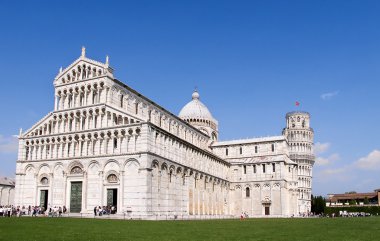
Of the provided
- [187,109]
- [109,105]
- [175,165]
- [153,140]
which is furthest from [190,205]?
[187,109]

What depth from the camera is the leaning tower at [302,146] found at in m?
118

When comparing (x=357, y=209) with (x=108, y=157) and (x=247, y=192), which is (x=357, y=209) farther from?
(x=108, y=157)

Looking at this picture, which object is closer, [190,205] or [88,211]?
[88,211]

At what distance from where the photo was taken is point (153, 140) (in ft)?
168

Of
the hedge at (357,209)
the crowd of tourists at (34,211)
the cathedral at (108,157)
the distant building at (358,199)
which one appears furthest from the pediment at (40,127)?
the distant building at (358,199)

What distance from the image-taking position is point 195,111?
92.4 meters

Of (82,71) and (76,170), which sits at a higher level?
(82,71)

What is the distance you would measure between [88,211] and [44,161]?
11.0 m

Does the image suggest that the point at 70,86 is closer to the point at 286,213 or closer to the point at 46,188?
the point at 46,188

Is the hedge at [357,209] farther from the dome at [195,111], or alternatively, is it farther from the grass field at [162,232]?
the grass field at [162,232]

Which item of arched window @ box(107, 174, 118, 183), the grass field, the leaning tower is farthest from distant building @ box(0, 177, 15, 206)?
the leaning tower

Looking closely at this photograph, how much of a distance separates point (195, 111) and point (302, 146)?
45.5m

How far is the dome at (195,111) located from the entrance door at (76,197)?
40948 millimetres

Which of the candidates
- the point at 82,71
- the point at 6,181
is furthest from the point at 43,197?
the point at 6,181
